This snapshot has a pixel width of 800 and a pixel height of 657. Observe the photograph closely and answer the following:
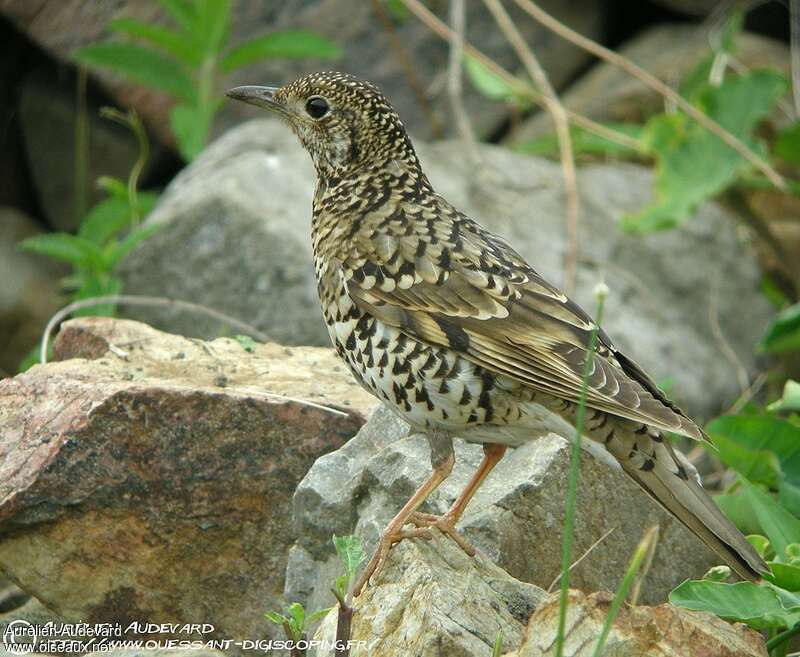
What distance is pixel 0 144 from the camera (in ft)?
31.4

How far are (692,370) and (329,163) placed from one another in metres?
3.49

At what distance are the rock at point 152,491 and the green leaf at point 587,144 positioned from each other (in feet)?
14.3

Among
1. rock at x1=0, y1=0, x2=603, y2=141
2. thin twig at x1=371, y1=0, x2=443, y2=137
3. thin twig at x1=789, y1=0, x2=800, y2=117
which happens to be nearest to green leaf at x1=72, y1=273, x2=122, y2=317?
rock at x1=0, y1=0, x2=603, y2=141

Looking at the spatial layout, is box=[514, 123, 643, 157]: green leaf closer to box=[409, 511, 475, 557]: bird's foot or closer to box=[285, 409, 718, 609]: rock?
box=[285, 409, 718, 609]: rock

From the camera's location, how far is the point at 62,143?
952cm

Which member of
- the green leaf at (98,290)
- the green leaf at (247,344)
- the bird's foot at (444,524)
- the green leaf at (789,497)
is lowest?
the green leaf at (98,290)

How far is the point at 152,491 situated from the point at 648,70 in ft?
19.4

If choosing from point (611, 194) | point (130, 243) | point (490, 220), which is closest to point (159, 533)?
point (130, 243)

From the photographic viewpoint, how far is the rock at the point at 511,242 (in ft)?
24.7

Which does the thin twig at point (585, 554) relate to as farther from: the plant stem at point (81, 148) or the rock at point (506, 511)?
the plant stem at point (81, 148)

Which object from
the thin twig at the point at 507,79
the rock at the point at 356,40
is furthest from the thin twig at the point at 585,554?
the rock at the point at 356,40

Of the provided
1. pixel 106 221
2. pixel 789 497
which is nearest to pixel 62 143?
pixel 106 221

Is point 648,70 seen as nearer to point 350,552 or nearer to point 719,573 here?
point 719,573

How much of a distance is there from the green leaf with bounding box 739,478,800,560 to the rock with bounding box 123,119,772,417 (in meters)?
2.73
